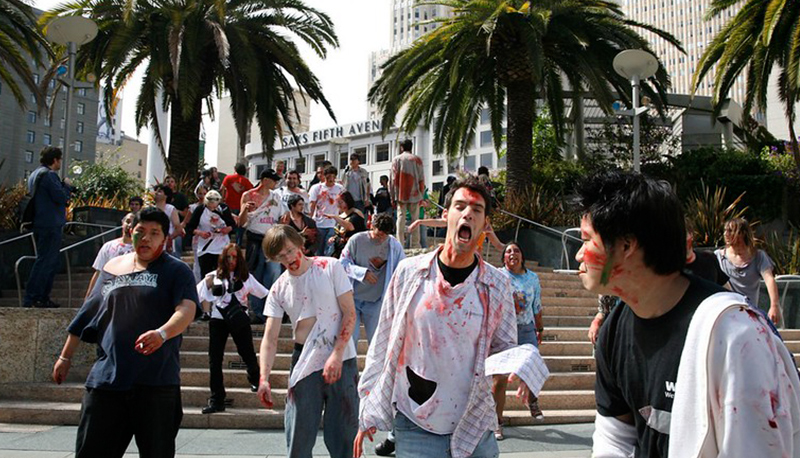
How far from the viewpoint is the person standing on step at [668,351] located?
1367mm

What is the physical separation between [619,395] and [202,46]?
14.7 m

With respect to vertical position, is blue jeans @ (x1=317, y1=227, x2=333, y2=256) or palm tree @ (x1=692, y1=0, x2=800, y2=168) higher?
Answer: palm tree @ (x1=692, y1=0, x2=800, y2=168)

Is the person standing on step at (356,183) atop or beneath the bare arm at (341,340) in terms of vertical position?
atop

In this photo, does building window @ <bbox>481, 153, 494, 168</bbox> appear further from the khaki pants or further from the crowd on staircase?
the crowd on staircase

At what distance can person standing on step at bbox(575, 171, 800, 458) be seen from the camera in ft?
4.49

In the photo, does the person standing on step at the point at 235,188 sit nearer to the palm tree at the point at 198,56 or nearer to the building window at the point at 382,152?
the palm tree at the point at 198,56

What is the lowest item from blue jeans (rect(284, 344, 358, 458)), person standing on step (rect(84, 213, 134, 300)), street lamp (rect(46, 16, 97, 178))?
blue jeans (rect(284, 344, 358, 458))

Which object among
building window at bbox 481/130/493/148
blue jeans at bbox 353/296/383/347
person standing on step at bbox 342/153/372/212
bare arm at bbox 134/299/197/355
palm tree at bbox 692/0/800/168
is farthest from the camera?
building window at bbox 481/130/493/148

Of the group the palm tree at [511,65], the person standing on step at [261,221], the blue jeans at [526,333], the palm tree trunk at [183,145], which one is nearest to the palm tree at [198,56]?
the palm tree trunk at [183,145]

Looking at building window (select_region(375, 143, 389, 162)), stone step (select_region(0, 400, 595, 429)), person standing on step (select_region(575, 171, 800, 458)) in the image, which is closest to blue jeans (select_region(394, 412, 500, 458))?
person standing on step (select_region(575, 171, 800, 458))

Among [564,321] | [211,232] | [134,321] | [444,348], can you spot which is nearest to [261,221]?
[211,232]

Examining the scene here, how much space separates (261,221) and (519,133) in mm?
8391

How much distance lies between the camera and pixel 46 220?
818 centimetres

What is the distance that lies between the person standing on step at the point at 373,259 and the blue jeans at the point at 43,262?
13.7 ft
